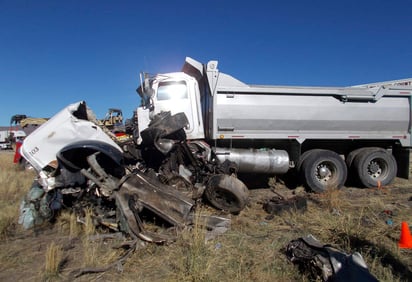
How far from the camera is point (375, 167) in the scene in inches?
292

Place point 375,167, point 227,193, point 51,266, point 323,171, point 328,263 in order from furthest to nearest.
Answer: point 375,167 → point 323,171 → point 227,193 → point 51,266 → point 328,263

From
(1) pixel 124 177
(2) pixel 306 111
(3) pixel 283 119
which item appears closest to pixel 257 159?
(3) pixel 283 119

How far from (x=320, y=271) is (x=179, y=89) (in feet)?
16.5

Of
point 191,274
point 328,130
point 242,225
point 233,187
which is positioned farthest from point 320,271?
point 328,130

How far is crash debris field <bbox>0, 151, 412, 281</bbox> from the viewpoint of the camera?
296cm

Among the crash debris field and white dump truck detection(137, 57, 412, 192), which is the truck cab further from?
the crash debris field

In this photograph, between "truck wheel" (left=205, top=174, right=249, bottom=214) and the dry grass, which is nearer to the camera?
the dry grass

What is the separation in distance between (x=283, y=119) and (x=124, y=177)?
400 cm

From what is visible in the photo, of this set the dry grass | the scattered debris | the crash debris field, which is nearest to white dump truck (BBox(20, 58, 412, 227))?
the crash debris field

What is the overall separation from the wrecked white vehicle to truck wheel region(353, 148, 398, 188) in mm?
3407

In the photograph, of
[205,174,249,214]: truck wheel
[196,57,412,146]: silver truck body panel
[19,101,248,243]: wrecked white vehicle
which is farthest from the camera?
[196,57,412,146]: silver truck body panel

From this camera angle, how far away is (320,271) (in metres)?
2.67

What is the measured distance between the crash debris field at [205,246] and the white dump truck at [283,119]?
1.53 m

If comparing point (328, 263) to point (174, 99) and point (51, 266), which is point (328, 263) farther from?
point (174, 99)
